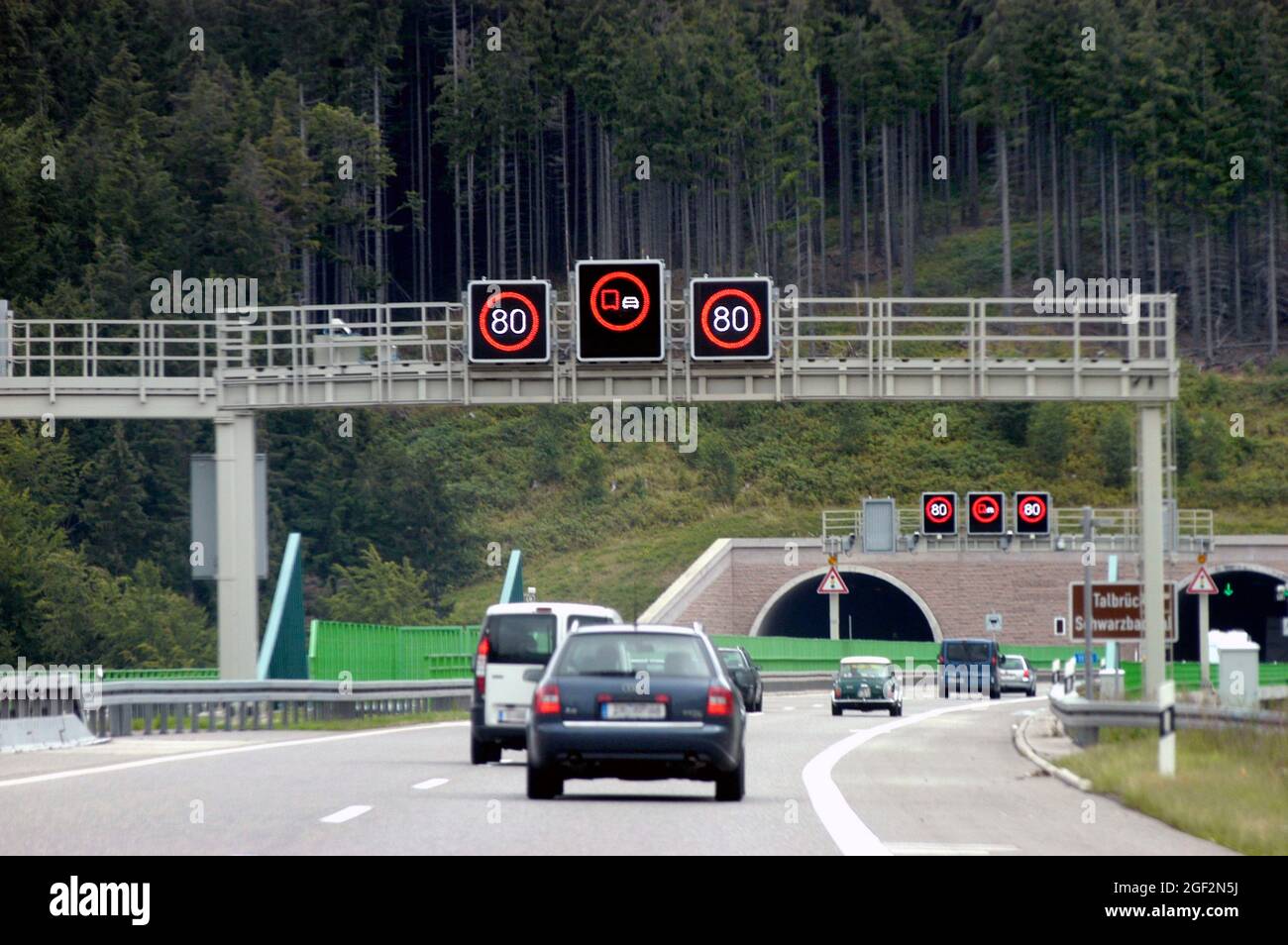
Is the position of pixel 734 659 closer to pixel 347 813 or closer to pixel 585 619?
pixel 585 619

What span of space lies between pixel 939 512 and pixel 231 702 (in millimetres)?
47773

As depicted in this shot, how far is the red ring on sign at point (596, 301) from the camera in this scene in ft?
121

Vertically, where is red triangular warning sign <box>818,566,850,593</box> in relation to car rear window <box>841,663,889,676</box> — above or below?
above

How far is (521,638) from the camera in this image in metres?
23.5

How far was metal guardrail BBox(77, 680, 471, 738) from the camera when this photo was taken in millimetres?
29484

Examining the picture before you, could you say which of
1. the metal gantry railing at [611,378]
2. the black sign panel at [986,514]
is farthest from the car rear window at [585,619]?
the black sign panel at [986,514]

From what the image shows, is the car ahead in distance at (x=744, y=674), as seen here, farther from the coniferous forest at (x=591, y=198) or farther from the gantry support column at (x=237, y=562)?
the coniferous forest at (x=591, y=198)

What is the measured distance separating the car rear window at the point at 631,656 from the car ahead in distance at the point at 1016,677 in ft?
156

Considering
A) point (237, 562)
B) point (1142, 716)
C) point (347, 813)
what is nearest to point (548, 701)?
point (347, 813)

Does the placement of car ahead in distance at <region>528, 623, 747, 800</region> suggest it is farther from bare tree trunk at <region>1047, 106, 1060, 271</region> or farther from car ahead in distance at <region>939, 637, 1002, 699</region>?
bare tree trunk at <region>1047, 106, 1060, 271</region>

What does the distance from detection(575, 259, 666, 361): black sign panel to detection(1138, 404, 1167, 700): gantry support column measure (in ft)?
29.0

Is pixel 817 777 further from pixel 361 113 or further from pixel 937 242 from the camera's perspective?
pixel 937 242

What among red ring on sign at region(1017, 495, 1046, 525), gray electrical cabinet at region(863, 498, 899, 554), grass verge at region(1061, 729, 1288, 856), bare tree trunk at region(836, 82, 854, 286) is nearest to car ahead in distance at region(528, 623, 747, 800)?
grass verge at region(1061, 729, 1288, 856)
